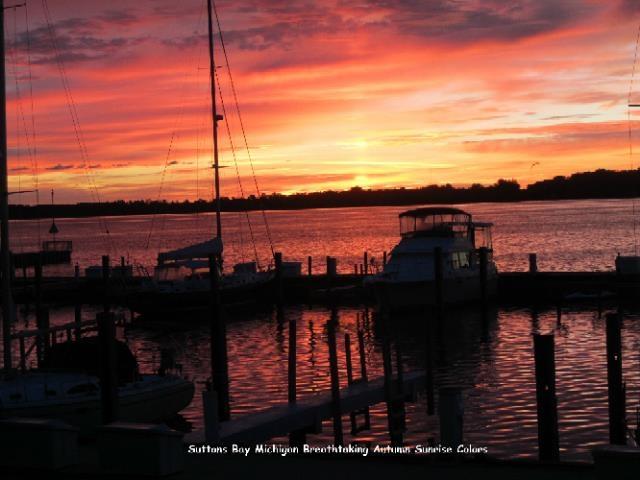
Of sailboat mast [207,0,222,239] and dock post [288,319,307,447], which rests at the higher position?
sailboat mast [207,0,222,239]

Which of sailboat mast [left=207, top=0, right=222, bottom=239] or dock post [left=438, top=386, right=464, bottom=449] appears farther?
sailboat mast [left=207, top=0, right=222, bottom=239]

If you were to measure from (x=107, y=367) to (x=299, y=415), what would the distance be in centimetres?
397

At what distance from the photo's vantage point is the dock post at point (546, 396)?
17.4m

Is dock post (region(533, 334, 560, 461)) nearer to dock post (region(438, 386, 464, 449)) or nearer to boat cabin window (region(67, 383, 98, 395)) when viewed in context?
dock post (region(438, 386, 464, 449))

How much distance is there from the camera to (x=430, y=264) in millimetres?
48156

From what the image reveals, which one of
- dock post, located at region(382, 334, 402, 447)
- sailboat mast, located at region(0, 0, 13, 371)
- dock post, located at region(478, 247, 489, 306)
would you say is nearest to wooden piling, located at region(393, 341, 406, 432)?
dock post, located at region(382, 334, 402, 447)

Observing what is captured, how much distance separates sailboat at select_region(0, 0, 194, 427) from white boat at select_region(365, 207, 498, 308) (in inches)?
911

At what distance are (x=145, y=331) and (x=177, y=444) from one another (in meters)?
33.3

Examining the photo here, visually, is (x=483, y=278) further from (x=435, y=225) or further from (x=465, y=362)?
(x=465, y=362)

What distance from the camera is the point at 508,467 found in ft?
44.6

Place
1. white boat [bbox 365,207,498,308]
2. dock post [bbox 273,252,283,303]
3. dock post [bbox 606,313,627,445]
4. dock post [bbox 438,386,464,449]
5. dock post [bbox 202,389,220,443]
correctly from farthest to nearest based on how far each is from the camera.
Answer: dock post [bbox 273,252,283,303]
white boat [bbox 365,207,498,308]
dock post [bbox 606,313,627,445]
dock post [bbox 202,389,220,443]
dock post [bbox 438,386,464,449]

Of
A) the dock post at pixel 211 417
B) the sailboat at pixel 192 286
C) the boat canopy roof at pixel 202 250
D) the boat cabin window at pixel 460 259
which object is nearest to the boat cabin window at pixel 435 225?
the boat cabin window at pixel 460 259

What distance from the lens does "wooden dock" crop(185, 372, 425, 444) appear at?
700 inches

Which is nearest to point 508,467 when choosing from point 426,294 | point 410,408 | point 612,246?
point 410,408
